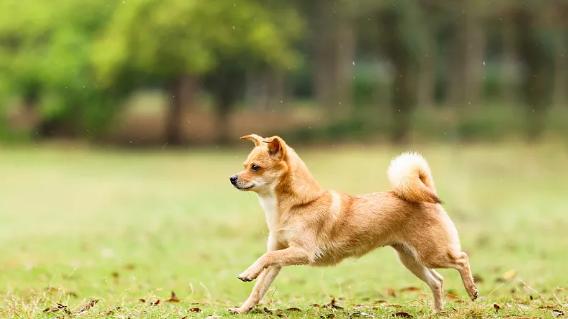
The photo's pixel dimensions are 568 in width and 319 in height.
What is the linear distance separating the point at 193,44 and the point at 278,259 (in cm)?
3164

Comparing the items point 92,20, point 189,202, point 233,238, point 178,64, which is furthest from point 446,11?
point 233,238

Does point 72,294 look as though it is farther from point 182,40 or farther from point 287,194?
point 182,40

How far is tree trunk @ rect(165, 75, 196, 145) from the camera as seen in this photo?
42.6 m

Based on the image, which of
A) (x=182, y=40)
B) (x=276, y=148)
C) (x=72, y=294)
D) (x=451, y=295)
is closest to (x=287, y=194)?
(x=276, y=148)

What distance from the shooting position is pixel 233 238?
1731 centimetres

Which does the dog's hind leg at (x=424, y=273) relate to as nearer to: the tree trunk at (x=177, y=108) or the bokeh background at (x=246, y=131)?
the bokeh background at (x=246, y=131)

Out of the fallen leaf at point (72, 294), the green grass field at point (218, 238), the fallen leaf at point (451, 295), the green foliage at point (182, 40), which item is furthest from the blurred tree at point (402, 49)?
the fallen leaf at point (72, 294)

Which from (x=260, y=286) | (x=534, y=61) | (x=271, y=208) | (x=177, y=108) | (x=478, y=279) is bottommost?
(x=177, y=108)

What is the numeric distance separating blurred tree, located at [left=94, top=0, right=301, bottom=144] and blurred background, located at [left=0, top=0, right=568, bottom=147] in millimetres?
57

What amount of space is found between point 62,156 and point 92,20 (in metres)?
7.46

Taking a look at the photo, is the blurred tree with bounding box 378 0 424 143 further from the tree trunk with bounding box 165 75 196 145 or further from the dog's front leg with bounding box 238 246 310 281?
the dog's front leg with bounding box 238 246 310 281

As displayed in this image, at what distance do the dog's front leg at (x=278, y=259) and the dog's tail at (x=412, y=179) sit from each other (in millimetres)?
1064

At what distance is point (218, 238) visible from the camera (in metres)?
17.3

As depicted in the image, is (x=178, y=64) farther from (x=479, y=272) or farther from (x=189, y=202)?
(x=479, y=272)
